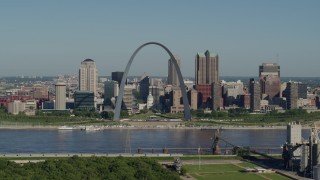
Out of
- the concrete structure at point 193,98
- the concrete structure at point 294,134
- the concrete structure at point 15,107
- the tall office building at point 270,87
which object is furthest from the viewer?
the tall office building at point 270,87

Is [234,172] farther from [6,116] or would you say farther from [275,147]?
[6,116]

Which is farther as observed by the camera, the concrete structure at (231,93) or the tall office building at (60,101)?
the concrete structure at (231,93)

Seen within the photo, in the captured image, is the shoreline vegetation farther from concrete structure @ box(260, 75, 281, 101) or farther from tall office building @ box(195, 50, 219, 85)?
tall office building @ box(195, 50, 219, 85)

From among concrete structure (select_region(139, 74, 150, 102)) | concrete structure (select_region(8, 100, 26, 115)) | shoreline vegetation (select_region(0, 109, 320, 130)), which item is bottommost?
shoreline vegetation (select_region(0, 109, 320, 130))

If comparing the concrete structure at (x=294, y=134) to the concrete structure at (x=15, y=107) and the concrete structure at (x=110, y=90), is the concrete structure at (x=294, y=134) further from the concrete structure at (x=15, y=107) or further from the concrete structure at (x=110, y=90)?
the concrete structure at (x=110, y=90)

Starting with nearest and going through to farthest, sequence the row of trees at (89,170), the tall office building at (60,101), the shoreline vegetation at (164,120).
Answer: the row of trees at (89,170)
the shoreline vegetation at (164,120)
the tall office building at (60,101)

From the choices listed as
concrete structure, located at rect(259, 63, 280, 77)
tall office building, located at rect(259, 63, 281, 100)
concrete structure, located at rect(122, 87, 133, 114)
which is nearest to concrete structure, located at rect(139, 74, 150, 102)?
tall office building, located at rect(259, 63, 281, 100)

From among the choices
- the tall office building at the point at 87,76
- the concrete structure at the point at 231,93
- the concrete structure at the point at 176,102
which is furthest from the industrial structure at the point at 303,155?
the tall office building at the point at 87,76
